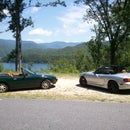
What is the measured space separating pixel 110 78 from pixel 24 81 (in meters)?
4.37

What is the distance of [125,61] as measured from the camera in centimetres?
5012

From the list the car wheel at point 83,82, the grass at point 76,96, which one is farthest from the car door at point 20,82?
the car wheel at point 83,82

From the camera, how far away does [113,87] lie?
1798cm

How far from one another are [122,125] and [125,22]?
2580 cm

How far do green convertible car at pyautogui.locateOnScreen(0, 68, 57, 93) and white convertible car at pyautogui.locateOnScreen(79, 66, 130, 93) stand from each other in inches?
80.0

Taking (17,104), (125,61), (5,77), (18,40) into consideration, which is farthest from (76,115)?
(125,61)

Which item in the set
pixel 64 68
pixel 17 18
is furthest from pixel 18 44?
pixel 64 68

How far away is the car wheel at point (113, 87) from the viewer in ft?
58.3

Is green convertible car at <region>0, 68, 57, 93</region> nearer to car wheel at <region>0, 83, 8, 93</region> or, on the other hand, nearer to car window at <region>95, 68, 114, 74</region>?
car wheel at <region>0, 83, 8, 93</region>

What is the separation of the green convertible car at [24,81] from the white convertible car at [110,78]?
2.03 meters

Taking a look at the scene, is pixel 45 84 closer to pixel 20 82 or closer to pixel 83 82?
pixel 20 82

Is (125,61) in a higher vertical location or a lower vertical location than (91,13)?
lower

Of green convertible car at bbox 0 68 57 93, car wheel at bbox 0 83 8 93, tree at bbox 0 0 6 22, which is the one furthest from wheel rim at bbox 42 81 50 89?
tree at bbox 0 0 6 22

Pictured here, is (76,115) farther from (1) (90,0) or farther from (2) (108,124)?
(1) (90,0)
